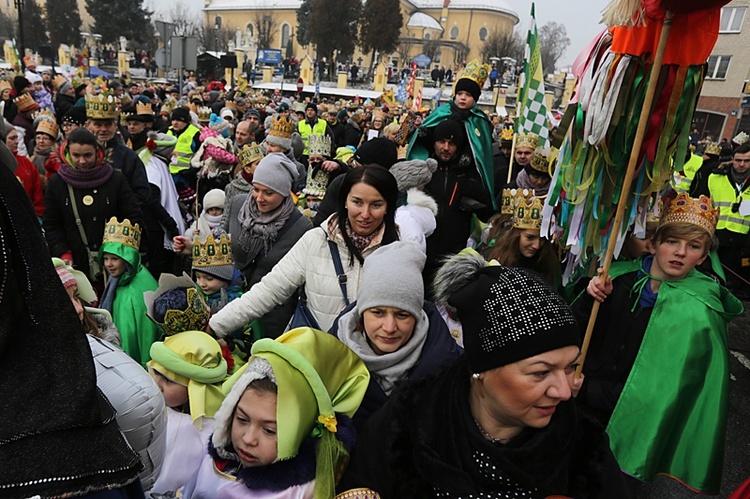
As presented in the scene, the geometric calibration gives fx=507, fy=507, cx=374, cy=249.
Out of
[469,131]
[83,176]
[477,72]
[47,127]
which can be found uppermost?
[477,72]

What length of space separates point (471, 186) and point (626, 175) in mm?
2294

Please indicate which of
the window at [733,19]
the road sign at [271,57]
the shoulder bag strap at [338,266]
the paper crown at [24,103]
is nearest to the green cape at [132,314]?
the shoulder bag strap at [338,266]

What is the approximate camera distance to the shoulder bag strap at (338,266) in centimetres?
271

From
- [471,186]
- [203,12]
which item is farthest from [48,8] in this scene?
[471,186]

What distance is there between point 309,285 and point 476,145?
2.81 metres

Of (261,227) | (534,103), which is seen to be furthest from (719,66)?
(261,227)

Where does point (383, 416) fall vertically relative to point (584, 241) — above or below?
below

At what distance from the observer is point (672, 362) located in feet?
8.75

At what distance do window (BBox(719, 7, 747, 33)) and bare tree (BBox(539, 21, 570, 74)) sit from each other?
44861 mm

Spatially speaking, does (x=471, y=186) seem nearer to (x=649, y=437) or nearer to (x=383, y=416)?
(x=649, y=437)

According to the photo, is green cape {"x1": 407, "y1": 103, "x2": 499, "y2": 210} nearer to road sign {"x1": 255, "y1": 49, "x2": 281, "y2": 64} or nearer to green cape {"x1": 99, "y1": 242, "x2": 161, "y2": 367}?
green cape {"x1": 99, "y1": 242, "x2": 161, "y2": 367}

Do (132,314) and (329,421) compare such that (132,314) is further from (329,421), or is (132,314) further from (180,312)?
(329,421)

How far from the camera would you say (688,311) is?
8.70 ft

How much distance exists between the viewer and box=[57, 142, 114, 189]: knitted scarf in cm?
394
